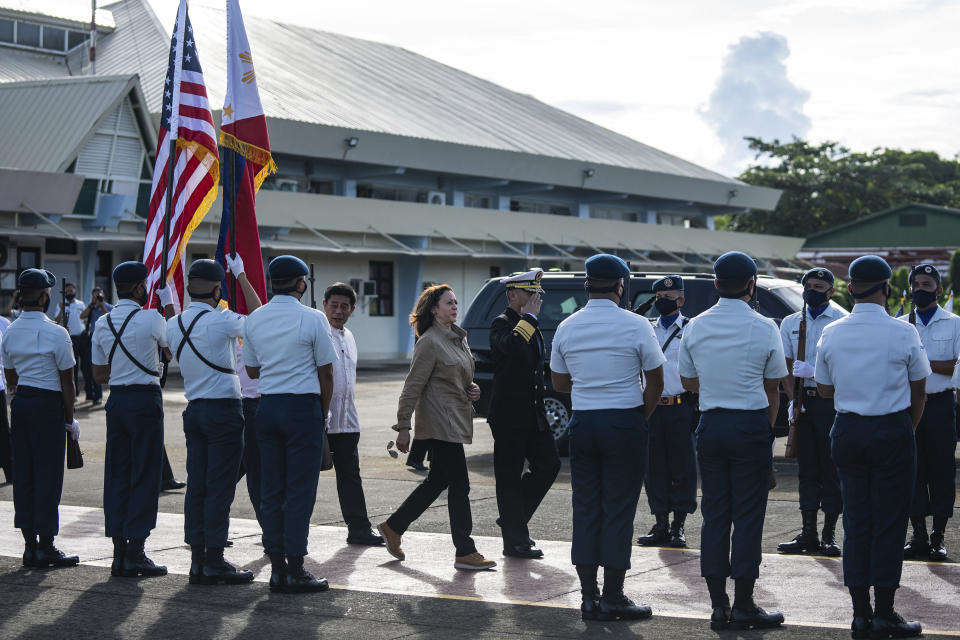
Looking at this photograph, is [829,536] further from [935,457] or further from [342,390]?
[342,390]

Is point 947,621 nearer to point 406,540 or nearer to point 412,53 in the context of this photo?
point 406,540

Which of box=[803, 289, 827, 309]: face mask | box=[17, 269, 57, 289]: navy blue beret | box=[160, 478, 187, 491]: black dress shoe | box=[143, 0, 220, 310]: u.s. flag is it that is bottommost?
box=[160, 478, 187, 491]: black dress shoe

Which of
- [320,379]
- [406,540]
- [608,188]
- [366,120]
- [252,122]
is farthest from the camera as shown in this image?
[608,188]

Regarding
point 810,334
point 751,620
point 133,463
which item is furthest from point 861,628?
point 133,463

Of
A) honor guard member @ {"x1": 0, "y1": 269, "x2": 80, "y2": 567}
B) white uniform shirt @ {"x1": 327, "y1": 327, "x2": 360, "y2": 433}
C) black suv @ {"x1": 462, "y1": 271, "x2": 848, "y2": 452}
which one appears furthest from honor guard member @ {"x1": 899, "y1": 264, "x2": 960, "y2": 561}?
honor guard member @ {"x1": 0, "y1": 269, "x2": 80, "y2": 567}

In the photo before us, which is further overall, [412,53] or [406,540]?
[412,53]

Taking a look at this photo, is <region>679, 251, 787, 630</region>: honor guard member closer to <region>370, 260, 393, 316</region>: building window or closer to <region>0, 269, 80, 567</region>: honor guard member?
<region>0, 269, 80, 567</region>: honor guard member

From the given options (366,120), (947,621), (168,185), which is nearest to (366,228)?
(366,120)

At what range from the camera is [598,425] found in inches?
274

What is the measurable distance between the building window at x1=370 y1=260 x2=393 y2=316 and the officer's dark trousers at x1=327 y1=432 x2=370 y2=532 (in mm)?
28696

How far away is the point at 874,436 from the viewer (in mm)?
6457

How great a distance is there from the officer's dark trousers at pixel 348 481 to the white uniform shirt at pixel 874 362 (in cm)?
393

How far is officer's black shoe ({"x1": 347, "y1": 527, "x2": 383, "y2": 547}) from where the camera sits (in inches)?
364

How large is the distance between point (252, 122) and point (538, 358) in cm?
346
